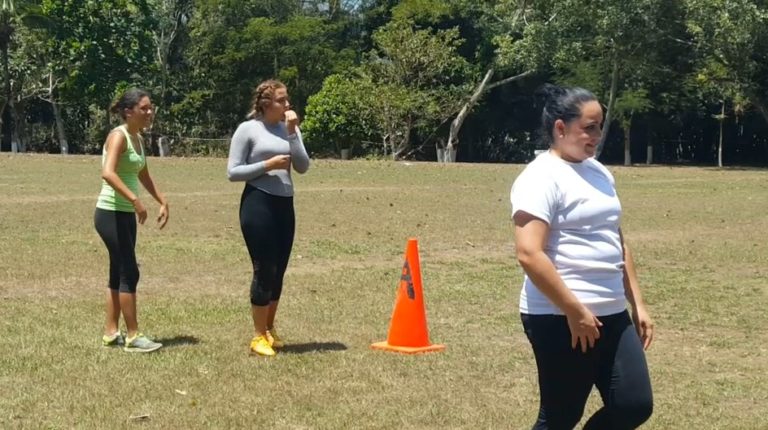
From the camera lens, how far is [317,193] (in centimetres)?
2486

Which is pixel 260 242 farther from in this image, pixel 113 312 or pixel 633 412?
pixel 633 412

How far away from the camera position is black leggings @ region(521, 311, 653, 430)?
14.4 feet

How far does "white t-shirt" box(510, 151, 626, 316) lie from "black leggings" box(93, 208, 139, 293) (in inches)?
175

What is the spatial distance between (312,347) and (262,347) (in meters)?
0.51

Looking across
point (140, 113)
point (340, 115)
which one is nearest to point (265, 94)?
point (140, 113)

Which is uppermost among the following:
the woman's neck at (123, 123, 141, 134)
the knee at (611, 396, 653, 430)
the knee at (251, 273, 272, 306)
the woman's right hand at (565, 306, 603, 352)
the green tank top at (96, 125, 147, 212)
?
the woman's neck at (123, 123, 141, 134)

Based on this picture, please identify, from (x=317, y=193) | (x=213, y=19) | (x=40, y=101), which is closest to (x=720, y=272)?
(x=317, y=193)

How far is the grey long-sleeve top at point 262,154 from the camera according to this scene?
7.91 meters

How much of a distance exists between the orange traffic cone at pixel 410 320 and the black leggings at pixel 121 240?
1.88 metres

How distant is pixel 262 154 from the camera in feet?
26.1

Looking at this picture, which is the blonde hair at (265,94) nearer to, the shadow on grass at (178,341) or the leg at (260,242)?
the leg at (260,242)

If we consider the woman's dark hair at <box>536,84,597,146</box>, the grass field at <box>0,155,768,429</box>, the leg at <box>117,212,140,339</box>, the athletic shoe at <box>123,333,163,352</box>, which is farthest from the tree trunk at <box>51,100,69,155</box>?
the woman's dark hair at <box>536,84,597,146</box>

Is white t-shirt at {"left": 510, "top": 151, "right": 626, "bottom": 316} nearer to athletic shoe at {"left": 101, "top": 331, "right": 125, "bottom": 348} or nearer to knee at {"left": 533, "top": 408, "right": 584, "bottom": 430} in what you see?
knee at {"left": 533, "top": 408, "right": 584, "bottom": 430}

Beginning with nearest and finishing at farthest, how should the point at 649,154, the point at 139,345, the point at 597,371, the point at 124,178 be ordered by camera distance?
the point at 597,371 → the point at 139,345 → the point at 124,178 → the point at 649,154
